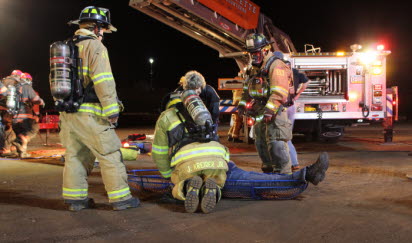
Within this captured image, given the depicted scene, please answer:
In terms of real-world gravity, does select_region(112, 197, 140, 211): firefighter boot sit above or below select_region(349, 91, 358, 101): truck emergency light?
below

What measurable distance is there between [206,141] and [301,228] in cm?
119

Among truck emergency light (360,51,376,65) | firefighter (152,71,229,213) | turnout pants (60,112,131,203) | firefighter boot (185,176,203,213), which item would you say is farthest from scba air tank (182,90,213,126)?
truck emergency light (360,51,376,65)

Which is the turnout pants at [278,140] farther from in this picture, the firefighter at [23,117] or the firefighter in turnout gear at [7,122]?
the firefighter in turnout gear at [7,122]

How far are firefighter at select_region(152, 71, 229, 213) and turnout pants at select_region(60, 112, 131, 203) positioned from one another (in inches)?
16.6

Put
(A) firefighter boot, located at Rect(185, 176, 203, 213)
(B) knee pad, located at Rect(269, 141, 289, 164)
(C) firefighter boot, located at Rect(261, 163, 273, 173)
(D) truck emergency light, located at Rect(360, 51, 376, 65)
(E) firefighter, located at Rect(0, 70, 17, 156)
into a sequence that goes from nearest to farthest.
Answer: (A) firefighter boot, located at Rect(185, 176, 203, 213) → (B) knee pad, located at Rect(269, 141, 289, 164) → (C) firefighter boot, located at Rect(261, 163, 273, 173) → (E) firefighter, located at Rect(0, 70, 17, 156) → (D) truck emergency light, located at Rect(360, 51, 376, 65)

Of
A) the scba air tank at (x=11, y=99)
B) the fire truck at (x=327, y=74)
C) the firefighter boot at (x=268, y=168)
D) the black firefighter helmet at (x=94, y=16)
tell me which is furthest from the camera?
the fire truck at (x=327, y=74)

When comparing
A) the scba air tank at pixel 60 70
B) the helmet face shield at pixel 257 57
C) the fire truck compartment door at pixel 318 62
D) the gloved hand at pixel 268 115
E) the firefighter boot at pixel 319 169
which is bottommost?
the firefighter boot at pixel 319 169

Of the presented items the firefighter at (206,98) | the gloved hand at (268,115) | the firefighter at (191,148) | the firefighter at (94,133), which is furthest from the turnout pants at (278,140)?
the firefighter at (94,133)

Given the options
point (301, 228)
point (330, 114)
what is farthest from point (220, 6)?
point (301, 228)

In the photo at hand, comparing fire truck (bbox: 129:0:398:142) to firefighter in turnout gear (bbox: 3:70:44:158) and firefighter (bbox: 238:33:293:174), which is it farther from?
firefighter (bbox: 238:33:293:174)

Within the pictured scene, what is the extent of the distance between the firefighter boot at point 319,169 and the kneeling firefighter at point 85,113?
5.59ft

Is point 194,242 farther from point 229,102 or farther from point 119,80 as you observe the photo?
point 119,80

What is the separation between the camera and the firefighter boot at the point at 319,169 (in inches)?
154

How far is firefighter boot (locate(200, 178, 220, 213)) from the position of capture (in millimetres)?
3740
